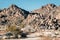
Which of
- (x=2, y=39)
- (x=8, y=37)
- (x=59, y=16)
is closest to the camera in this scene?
(x=2, y=39)

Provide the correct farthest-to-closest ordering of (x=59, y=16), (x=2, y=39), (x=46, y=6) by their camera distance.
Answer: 1. (x=46, y=6)
2. (x=59, y=16)
3. (x=2, y=39)

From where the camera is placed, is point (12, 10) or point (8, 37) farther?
point (12, 10)

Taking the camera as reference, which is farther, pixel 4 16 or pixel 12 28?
pixel 4 16

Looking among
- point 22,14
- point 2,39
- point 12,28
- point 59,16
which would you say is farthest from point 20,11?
point 2,39

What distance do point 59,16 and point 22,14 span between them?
82.2ft

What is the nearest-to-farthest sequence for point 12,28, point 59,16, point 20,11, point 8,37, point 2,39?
point 2,39
point 8,37
point 12,28
point 59,16
point 20,11

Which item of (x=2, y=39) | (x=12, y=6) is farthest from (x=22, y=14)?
(x=2, y=39)

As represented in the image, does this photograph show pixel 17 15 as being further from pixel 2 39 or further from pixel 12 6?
pixel 2 39

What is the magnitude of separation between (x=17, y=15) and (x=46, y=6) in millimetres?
42403

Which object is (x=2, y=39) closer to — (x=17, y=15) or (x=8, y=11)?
(x=17, y=15)

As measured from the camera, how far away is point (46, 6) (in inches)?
7707

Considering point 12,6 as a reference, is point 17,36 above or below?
below

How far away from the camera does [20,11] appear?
16588 centimetres

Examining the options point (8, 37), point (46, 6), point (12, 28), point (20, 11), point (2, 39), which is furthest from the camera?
point (46, 6)
